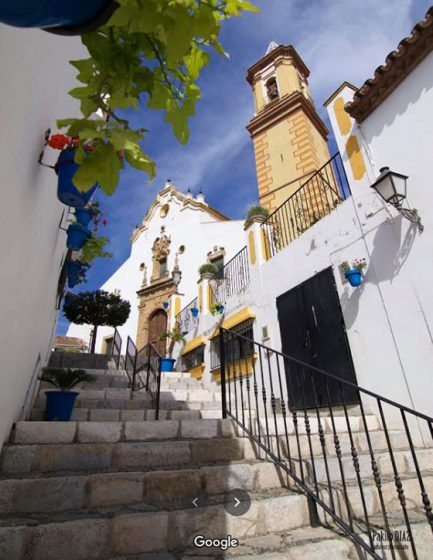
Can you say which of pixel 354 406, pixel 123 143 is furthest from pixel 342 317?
pixel 123 143

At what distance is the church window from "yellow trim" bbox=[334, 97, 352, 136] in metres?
10.2

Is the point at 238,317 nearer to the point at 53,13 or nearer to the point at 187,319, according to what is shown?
the point at 187,319

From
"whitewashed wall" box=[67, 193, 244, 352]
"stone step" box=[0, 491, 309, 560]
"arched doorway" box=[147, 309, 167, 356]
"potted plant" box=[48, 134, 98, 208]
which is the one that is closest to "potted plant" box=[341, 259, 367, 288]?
"stone step" box=[0, 491, 309, 560]

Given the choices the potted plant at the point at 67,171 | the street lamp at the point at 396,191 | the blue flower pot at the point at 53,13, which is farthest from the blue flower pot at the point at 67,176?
the street lamp at the point at 396,191

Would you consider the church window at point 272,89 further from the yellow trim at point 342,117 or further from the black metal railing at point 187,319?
the black metal railing at point 187,319

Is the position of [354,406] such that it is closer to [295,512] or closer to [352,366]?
[352,366]

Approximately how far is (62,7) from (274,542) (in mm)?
2801

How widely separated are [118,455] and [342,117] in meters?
6.20

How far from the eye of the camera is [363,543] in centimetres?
198

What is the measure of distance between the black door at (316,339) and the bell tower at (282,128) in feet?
23.1

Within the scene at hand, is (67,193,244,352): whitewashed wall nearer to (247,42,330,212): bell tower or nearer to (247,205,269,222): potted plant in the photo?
(247,42,330,212): bell tower

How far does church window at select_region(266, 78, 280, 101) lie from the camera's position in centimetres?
1519

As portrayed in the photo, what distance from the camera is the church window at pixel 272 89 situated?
1519cm

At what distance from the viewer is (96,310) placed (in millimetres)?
11891
